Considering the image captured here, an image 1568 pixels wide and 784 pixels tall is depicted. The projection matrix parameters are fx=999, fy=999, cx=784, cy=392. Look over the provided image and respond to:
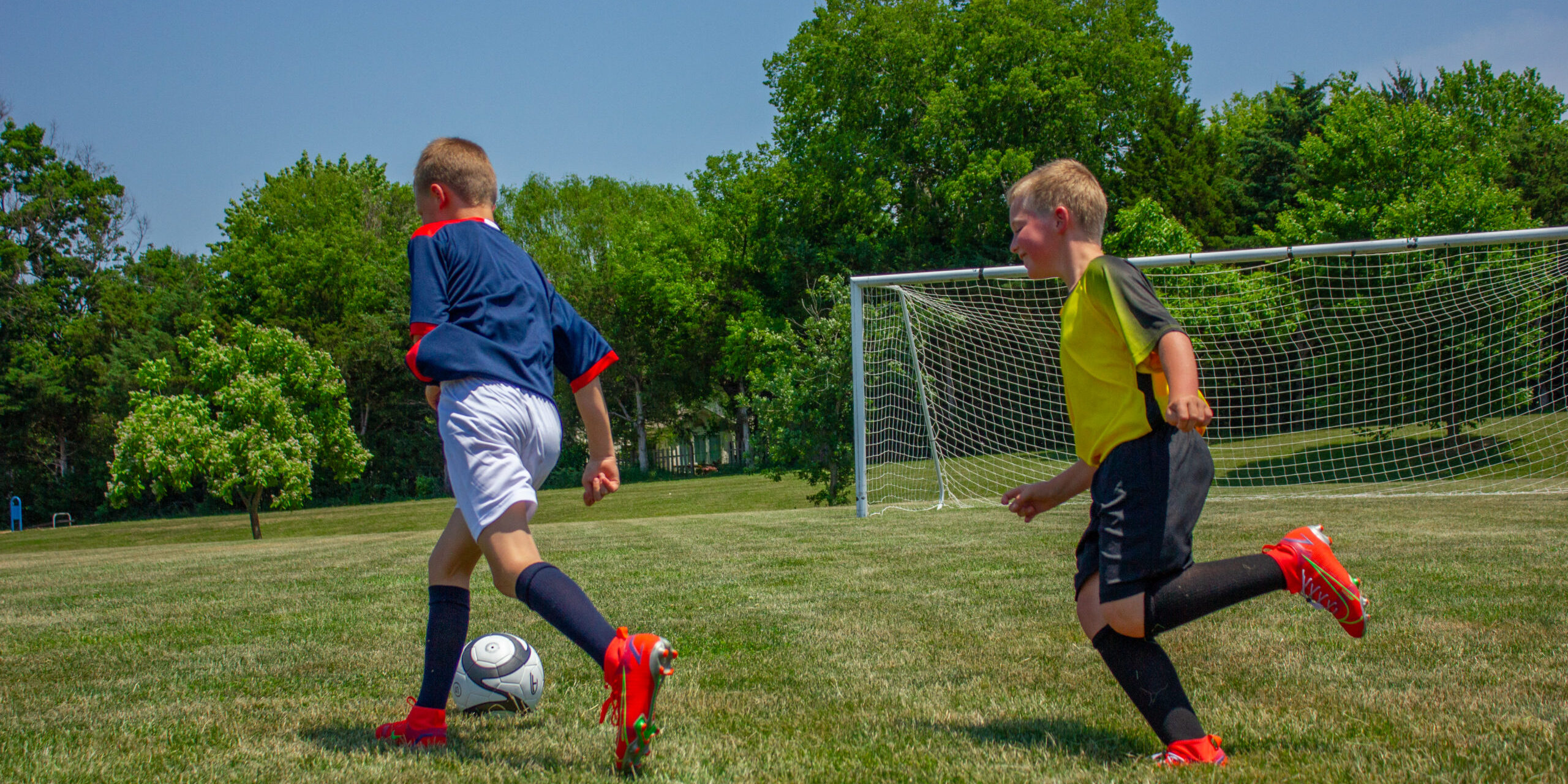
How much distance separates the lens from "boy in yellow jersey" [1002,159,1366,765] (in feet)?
7.64

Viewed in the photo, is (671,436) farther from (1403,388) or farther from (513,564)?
(513,564)

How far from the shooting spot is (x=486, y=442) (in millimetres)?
2580

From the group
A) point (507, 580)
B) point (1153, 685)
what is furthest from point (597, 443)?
point (1153, 685)

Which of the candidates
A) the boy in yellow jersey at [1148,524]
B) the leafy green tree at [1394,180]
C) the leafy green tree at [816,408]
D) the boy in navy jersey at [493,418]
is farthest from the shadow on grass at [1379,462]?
the boy in navy jersey at [493,418]

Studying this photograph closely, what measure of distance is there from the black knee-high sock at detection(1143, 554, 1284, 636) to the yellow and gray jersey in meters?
0.35

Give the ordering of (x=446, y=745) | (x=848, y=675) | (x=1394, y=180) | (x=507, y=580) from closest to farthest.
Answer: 1. (x=507, y=580)
2. (x=446, y=745)
3. (x=848, y=675)
4. (x=1394, y=180)

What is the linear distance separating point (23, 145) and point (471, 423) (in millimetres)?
46826

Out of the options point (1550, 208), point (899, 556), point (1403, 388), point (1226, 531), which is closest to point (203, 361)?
point (899, 556)

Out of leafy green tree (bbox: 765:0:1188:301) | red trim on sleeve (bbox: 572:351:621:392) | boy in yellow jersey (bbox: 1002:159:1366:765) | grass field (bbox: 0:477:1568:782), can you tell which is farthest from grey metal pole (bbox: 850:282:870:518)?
leafy green tree (bbox: 765:0:1188:301)

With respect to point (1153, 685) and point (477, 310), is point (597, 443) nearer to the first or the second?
point (477, 310)

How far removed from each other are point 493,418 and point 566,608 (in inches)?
21.0

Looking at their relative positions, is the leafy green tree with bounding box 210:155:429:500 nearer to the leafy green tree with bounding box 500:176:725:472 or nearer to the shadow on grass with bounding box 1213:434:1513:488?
the leafy green tree with bounding box 500:176:725:472

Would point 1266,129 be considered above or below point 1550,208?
above

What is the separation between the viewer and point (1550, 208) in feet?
102
